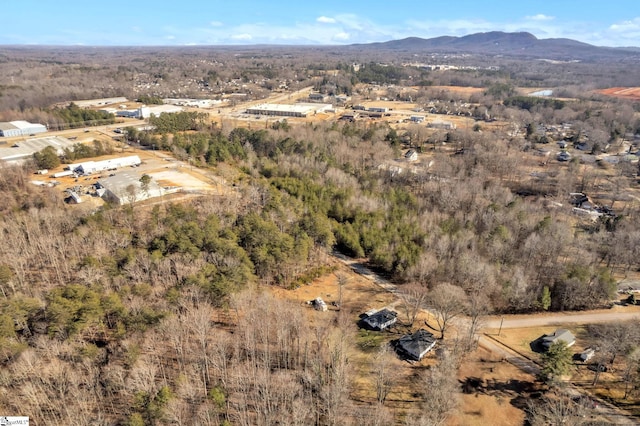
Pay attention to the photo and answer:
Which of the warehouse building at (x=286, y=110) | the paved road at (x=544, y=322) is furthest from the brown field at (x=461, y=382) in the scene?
the warehouse building at (x=286, y=110)

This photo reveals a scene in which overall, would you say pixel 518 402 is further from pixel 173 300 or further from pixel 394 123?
pixel 394 123

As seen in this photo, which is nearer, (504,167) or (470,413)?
(470,413)

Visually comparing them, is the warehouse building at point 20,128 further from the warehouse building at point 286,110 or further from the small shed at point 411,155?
the small shed at point 411,155

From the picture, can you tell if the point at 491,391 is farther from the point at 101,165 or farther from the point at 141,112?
the point at 141,112

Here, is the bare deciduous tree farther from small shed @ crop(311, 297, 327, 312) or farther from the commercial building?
the commercial building

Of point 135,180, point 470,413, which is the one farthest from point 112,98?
point 470,413
